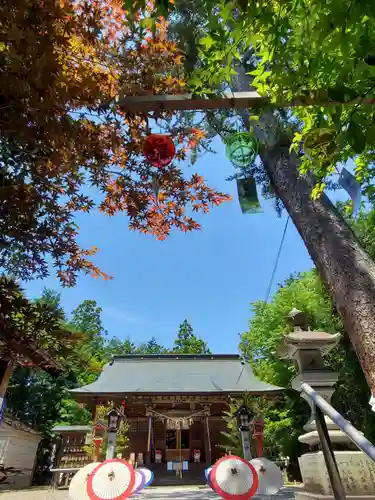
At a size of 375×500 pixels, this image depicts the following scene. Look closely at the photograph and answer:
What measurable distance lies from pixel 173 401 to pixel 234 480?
787 cm

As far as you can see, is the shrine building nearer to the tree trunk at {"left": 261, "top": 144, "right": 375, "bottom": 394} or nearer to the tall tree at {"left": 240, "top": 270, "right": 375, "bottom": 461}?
the tall tree at {"left": 240, "top": 270, "right": 375, "bottom": 461}

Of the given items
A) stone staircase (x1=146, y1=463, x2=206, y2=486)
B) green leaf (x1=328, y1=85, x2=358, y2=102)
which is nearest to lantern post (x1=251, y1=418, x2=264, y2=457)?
stone staircase (x1=146, y1=463, x2=206, y2=486)

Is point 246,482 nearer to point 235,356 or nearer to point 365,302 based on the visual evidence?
point 365,302

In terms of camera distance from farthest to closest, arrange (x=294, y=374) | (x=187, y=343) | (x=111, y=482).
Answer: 1. (x=187, y=343)
2. (x=294, y=374)
3. (x=111, y=482)

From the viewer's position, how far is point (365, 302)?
2.60 m

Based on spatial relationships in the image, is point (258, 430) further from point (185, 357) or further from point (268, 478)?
point (185, 357)

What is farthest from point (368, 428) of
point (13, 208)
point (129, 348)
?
point (129, 348)

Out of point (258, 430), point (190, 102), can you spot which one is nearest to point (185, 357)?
point (258, 430)

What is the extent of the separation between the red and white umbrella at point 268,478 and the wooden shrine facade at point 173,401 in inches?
194

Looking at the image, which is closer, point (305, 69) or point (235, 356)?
point (305, 69)

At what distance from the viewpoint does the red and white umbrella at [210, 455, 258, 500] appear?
518cm

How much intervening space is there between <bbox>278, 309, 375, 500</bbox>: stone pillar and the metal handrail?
133 mm

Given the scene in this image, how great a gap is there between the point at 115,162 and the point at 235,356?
49.7ft

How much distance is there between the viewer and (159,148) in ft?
10.7
